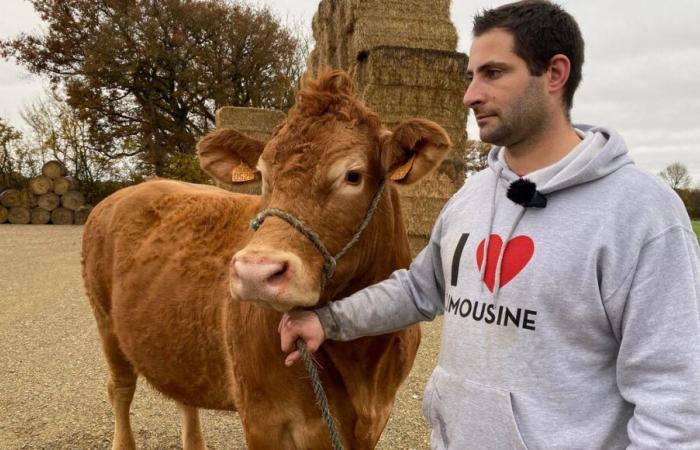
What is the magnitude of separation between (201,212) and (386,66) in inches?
169

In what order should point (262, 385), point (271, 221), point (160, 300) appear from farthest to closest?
point (160, 300) → point (262, 385) → point (271, 221)

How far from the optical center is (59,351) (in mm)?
5660

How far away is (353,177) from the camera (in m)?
1.95

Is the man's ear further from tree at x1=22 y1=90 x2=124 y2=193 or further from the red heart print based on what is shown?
tree at x1=22 y1=90 x2=124 y2=193

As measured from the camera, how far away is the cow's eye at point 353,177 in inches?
75.8

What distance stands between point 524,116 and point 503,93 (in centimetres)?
9

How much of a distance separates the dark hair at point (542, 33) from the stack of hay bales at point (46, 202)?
71.2ft

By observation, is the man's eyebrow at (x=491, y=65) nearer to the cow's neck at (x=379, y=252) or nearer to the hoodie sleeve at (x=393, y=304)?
the hoodie sleeve at (x=393, y=304)

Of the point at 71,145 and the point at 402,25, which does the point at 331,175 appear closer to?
the point at 402,25

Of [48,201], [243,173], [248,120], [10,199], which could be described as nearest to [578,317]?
[243,173]

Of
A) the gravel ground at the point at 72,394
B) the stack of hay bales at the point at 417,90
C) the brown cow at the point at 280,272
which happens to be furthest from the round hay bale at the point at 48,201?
the brown cow at the point at 280,272

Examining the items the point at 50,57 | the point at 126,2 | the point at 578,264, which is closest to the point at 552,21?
the point at 578,264

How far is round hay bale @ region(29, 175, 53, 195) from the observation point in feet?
67.9

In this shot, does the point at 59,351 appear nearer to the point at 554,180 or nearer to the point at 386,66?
the point at 386,66
